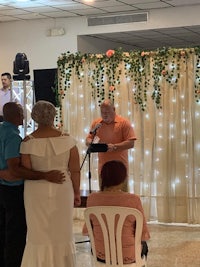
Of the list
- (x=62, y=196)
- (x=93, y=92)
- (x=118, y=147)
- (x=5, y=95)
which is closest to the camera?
(x=62, y=196)

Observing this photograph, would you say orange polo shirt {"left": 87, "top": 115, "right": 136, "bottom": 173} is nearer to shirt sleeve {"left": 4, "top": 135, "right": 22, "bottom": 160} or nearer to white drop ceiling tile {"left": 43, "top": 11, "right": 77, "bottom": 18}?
shirt sleeve {"left": 4, "top": 135, "right": 22, "bottom": 160}

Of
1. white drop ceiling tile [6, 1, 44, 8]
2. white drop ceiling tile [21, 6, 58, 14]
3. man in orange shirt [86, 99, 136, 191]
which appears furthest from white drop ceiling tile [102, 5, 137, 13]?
man in orange shirt [86, 99, 136, 191]

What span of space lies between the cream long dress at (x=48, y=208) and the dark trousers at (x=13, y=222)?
7.1 inches

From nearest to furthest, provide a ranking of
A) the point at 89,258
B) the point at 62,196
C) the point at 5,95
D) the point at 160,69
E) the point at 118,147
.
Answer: the point at 62,196
the point at 89,258
the point at 118,147
the point at 160,69
the point at 5,95

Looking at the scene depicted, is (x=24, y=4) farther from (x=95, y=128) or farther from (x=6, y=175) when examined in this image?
(x=6, y=175)

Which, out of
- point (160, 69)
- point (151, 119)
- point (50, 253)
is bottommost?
point (50, 253)

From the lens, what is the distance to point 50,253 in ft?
11.3

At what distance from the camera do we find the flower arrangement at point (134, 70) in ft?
19.8

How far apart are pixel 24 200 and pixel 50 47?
4920 mm

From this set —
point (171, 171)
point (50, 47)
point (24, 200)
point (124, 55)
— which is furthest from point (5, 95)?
point (24, 200)

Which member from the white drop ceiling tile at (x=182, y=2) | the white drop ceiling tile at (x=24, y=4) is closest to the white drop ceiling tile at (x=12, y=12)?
the white drop ceiling tile at (x=24, y=4)

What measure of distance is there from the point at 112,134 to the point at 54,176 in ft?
6.53

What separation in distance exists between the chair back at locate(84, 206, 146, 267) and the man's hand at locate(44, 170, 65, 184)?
1.38 feet

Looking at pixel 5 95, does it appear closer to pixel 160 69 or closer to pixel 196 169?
pixel 160 69
